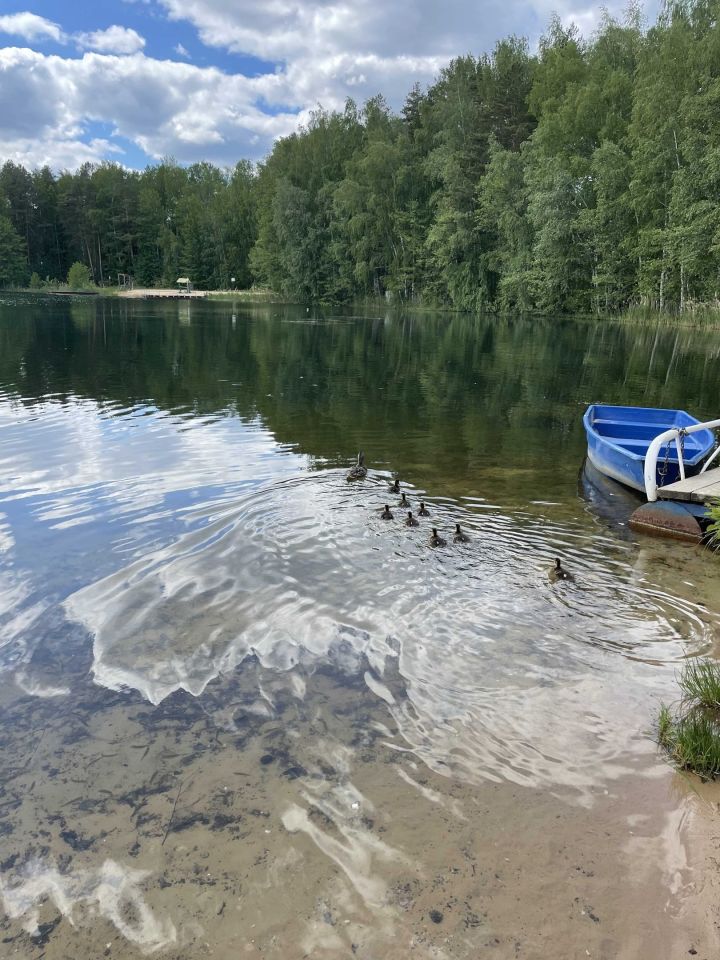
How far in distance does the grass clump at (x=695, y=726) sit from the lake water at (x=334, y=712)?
0.17 metres

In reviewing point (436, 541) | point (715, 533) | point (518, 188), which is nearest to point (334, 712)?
point (436, 541)

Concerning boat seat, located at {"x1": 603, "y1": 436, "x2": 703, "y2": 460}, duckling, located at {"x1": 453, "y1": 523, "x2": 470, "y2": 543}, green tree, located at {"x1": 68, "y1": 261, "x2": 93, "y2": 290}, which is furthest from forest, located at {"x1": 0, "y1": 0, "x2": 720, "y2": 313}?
duckling, located at {"x1": 453, "y1": 523, "x2": 470, "y2": 543}

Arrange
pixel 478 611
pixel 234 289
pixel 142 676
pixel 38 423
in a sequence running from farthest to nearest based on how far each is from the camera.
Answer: pixel 234 289, pixel 38 423, pixel 478 611, pixel 142 676

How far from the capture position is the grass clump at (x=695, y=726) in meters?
4.21

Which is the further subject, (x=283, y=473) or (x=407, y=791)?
(x=283, y=473)

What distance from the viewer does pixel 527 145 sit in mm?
53250

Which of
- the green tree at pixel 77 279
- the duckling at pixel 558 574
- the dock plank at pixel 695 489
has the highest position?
the green tree at pixel 77 279

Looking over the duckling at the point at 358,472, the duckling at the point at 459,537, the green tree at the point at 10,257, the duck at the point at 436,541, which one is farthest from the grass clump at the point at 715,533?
the green tree at the point at 10,257

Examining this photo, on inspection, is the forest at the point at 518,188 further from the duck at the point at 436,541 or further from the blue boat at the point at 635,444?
the duck at the point at 436,541

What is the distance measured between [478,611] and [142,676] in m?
3.44

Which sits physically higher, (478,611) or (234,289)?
(234,289)

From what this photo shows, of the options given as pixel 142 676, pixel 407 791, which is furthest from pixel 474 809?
pixel 142 676

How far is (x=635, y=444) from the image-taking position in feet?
40.2

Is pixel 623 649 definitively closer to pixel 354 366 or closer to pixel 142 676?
pixel 142 676
